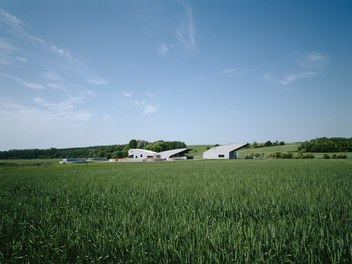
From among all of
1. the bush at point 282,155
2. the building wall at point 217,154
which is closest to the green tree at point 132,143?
the building wall at point 217,154

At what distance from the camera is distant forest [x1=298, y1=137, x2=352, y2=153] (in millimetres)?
66750

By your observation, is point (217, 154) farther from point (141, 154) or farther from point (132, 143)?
point (132, 143)

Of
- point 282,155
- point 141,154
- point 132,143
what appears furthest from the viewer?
point 132,143

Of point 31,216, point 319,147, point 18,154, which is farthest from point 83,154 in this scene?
point 31,216

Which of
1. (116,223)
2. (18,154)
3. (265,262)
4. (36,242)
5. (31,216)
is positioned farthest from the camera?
(18,154)

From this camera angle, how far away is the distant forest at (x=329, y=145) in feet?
219

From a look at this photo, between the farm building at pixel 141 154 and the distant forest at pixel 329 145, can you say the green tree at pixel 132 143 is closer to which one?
the farm building at pixel 141 154

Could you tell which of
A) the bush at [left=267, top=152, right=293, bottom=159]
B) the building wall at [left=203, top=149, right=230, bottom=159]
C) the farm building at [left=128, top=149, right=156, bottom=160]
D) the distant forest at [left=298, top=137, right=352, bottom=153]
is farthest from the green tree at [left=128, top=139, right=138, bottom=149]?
the distant forest at [left=298, top=137, right=352, bottom=153]

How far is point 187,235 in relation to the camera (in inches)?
138

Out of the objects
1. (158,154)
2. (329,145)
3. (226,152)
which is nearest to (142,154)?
(158,154)

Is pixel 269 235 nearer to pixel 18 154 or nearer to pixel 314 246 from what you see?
pixel 314 246

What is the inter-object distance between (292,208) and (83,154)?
169 meters

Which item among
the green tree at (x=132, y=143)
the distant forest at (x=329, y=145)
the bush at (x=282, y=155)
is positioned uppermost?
the green tree at (x=132, y=143)

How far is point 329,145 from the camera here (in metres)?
68.8
